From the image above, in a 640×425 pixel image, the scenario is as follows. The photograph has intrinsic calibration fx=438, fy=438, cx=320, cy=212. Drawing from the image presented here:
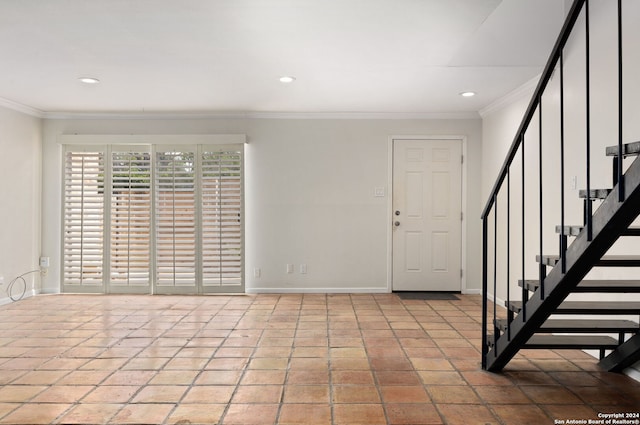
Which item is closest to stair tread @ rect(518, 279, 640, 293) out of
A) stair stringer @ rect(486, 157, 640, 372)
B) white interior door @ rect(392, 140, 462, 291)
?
stair stringer @ rect(486, 157, 640, 372)

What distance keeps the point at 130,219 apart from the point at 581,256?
5.13 metres

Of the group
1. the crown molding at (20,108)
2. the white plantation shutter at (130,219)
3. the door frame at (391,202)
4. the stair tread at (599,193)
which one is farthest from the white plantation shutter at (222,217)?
the stair tread at (599,193)

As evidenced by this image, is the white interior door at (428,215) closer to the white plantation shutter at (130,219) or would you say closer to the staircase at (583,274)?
the staircase at (583,274)

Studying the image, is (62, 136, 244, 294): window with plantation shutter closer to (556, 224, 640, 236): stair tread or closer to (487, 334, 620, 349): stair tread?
(487, 334, 620, 349): stair tread

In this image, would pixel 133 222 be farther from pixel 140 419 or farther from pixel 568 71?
pixel 568 71

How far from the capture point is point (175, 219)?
562 centimetres

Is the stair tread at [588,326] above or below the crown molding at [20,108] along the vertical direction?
below

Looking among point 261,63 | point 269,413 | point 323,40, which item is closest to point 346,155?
point 261,63

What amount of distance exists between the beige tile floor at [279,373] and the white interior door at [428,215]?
3.92 ft

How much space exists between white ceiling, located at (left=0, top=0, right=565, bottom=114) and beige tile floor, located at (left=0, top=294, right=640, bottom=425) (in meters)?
2.32

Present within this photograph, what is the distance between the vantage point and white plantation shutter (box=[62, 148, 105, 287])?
562 cm

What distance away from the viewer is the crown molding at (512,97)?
4295mm

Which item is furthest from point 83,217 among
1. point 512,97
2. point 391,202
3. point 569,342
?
point 569,342

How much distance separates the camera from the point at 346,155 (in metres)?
5.72
